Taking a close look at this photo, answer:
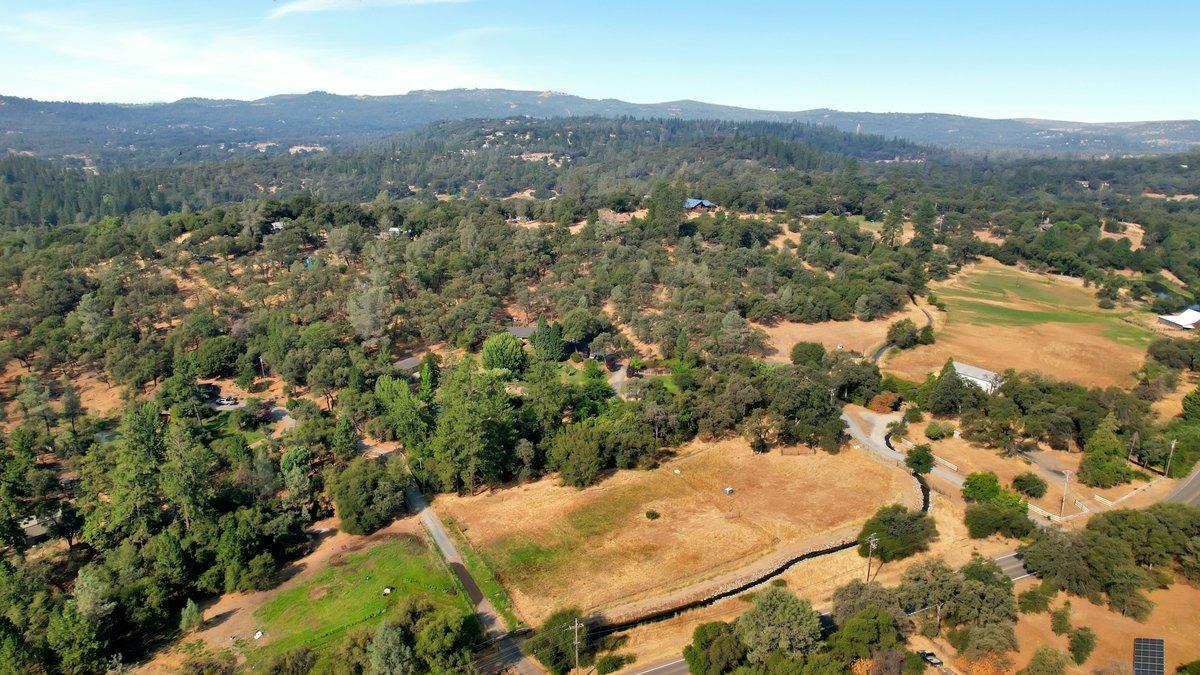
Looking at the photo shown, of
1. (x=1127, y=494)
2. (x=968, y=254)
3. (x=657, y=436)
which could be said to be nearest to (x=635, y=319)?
(x=657, y=436)

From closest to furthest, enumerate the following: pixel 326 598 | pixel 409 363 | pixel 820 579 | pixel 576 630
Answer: pixel 576 630
pixel 326 598
pixel 820 579
pixel 409 363

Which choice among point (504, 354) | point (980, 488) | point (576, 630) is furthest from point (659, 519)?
point (504, 354)

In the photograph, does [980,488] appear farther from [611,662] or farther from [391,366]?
[391,366]

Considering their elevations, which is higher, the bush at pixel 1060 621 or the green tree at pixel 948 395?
the green tree at pixel 948 395

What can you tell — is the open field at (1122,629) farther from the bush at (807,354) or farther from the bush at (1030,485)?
the bush at (807,354)

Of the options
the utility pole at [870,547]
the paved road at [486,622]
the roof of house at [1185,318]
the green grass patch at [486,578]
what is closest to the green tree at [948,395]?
the utility pole at [870,547]

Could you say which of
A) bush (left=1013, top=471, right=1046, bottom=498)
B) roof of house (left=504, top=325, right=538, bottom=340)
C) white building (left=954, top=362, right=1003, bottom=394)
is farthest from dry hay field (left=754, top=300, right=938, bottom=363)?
bush (left=1013, top=471, right=1046, bottom=498)

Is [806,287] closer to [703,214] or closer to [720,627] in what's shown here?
[703,214]
